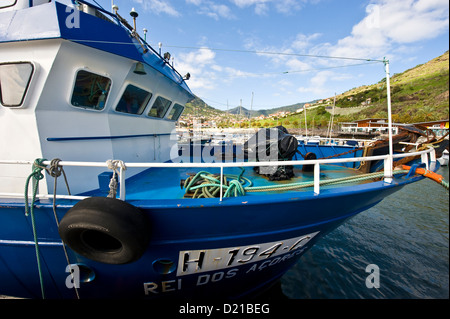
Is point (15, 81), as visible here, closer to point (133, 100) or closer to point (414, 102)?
point (133, 100)

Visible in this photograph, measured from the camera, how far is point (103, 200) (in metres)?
2.03

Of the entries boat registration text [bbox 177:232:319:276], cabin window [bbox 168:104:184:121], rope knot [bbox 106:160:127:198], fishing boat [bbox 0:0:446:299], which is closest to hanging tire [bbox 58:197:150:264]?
fishing boat [bbox 0:0:446:299]

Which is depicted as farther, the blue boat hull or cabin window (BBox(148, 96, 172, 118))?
cabin window (BBox(148, 96, 172, 118))

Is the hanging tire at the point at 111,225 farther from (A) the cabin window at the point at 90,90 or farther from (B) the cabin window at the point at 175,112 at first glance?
(B) the cabin window at the point at 175,112

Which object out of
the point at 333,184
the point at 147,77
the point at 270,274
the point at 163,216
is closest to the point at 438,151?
the point at 333,184

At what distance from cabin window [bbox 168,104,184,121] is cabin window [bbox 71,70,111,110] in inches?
94.3

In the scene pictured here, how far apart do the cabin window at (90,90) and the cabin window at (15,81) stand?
0.51m

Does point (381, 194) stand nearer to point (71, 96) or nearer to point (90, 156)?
point (90, 156)

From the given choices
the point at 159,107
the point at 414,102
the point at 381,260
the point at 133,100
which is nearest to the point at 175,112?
the point at 159,107

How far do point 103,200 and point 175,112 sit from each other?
432 cm

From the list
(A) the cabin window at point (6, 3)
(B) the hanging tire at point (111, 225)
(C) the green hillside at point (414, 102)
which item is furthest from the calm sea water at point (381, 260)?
(C) the green hillside at point (414, 102)

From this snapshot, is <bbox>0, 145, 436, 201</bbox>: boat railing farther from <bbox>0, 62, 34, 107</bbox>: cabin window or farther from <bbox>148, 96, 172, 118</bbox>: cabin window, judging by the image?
<bbox>148, 96, 172, 118</bbox>: cabin window

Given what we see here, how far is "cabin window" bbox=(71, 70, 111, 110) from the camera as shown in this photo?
9.93 feet

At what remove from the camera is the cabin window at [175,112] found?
576 cm
